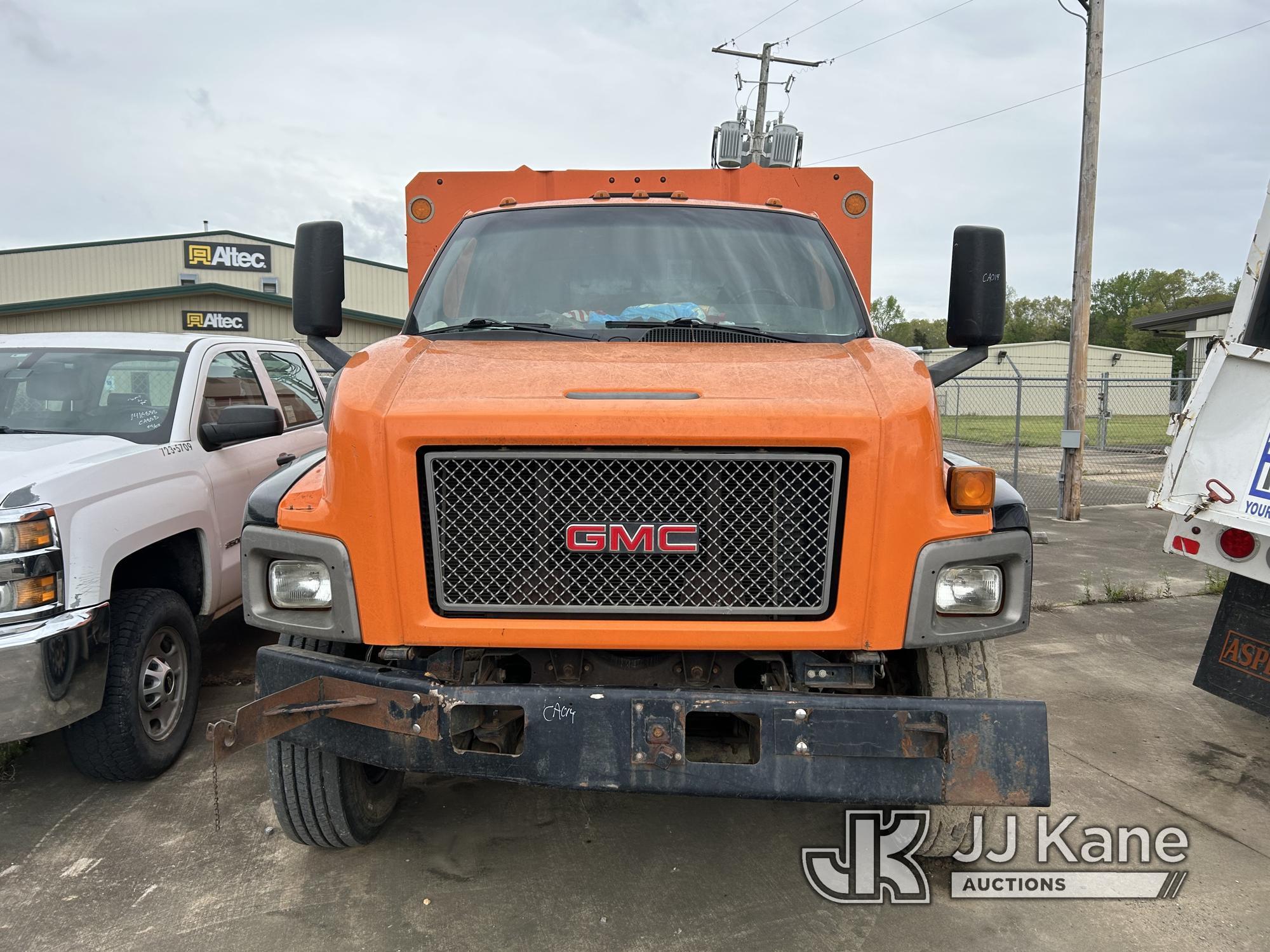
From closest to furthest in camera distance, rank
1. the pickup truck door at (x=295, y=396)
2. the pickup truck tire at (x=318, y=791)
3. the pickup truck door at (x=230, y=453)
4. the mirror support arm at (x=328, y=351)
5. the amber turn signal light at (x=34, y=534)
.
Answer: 1. the pickup truck tire at (x=318, y=791)
2. the amber turn signal light at (x=34, y=534)
3. the mirror support arm at (x=328, y=351)
4. the pickup truck door at (x=230, y=453)
5. the pickup truck door at (x=295, y=396)

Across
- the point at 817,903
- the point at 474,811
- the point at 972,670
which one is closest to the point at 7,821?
the point at 474,811

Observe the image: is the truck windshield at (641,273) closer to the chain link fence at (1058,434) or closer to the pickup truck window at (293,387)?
the pickup truck window at (293,387)

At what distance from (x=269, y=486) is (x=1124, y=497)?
13.3 m

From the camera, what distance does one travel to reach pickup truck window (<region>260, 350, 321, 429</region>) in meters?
5.99

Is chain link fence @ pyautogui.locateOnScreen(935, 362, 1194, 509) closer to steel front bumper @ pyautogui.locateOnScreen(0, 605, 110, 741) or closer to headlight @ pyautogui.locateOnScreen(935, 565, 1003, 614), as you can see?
headlight @ pyautogui.locateOnScreen(935, 565, 1003, 614)

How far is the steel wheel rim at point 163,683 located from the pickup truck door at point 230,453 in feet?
1.36

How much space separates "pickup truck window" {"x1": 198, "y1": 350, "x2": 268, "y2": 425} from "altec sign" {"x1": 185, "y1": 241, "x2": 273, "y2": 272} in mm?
25493

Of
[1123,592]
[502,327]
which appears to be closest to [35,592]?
[502,327]

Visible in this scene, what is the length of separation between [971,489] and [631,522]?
3.28 feet

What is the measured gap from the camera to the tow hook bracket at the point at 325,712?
2.64m

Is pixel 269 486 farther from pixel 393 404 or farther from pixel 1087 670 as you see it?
pixel 1087 670

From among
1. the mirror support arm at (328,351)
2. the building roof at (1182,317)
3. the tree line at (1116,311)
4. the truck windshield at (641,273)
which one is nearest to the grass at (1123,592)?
the mirror support arm at (328,351)

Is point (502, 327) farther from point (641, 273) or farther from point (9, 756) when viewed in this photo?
point (9, 756)

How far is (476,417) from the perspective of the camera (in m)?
2.58
